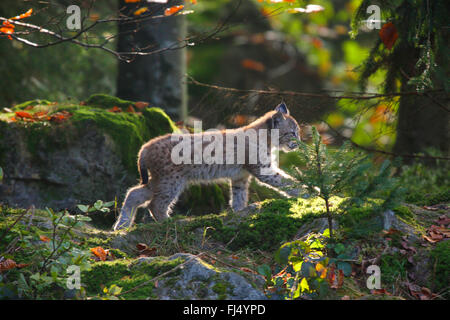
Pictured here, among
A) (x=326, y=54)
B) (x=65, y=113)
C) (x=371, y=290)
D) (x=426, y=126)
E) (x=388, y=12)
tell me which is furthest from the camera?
(x=326, y=54)

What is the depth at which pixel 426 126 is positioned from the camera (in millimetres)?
6953

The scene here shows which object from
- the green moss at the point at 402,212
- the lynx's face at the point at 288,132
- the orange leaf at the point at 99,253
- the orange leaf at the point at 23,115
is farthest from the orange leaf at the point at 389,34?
the orange leaf at the point at 23,115

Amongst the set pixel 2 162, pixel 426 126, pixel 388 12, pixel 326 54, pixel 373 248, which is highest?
pixel 326 54

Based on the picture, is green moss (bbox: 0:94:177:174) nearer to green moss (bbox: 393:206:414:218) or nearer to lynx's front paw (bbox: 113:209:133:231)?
lynx's front paw (bbox: 113:209:133:231)

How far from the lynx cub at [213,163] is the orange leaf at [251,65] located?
9.82 meters

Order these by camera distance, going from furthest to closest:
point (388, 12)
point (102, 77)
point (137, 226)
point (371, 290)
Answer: point (102, 77)
point (388, 12)
point (137, 226)
point (371, 290)

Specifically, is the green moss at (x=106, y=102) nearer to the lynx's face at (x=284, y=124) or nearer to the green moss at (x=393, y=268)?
the lynx's face at (x=284, y=124)

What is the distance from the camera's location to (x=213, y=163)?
19.4ft

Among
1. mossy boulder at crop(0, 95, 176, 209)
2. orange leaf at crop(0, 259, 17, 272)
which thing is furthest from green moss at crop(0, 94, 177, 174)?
orange leaf at crop(0, 259, 17, 272)

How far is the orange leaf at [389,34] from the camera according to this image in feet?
15.7

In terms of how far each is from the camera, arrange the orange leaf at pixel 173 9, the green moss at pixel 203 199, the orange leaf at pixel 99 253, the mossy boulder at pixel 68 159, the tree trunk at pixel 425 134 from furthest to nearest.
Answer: the tree trunk at pixel 425 134, the green moss at pixel 203 199, the mossy boulder at pixel 68 159, the orange leaf at pixel 173 9, the orange leaf at pixel 99 253
